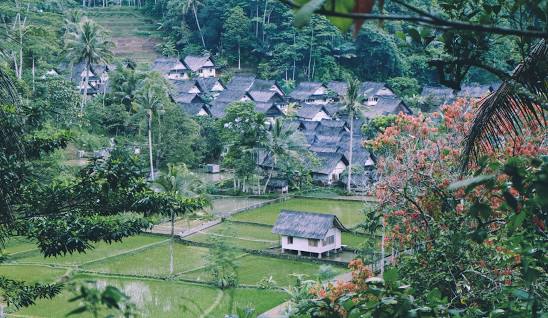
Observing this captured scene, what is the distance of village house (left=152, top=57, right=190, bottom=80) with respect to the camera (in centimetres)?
3597

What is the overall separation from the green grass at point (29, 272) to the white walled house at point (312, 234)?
5.54 meters

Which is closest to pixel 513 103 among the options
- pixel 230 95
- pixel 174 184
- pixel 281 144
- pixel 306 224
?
pixel 174 184

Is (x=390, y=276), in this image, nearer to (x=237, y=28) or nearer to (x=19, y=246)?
(x=19, y=246)

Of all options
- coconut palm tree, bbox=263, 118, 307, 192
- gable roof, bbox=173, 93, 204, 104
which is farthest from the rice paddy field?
gable roof, bbox=173, 93, 204, 104

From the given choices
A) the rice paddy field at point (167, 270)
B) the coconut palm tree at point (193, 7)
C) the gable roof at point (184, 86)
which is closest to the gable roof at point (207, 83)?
the gable roof at point (184, 86)

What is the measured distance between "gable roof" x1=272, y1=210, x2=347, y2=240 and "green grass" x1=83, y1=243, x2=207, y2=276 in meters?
2.13

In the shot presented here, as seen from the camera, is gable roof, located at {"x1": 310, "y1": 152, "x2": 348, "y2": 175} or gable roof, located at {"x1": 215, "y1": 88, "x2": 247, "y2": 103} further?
gable roof, located at {"x1": 215, "y1": 88, "x2": 247, "y2": 103}

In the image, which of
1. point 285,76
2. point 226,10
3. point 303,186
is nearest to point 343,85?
point 285,76

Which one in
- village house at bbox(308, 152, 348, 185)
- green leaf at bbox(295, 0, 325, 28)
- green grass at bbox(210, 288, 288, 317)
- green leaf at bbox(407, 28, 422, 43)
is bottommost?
green grass at bbox(210, 288, 288, 317)

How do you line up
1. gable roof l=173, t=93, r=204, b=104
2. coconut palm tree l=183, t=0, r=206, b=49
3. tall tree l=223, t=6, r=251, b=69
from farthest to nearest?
coconut palm tree l=183, t=0, r=206, b=49 < tall tree l=223, t=6, r=251, b=69 < gable roof l=173, t=93, r=204, b=104

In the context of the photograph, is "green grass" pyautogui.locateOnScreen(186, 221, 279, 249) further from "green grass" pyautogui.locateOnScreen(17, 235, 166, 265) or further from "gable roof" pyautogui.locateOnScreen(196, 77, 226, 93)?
"gable roof" pyautogui.locateOnScreen(196, 77, 226, 93)

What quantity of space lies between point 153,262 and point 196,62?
21.4 meters

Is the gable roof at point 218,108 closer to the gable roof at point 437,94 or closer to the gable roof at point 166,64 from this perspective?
the gable roof at point 166,64

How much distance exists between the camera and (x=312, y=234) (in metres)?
17.4
